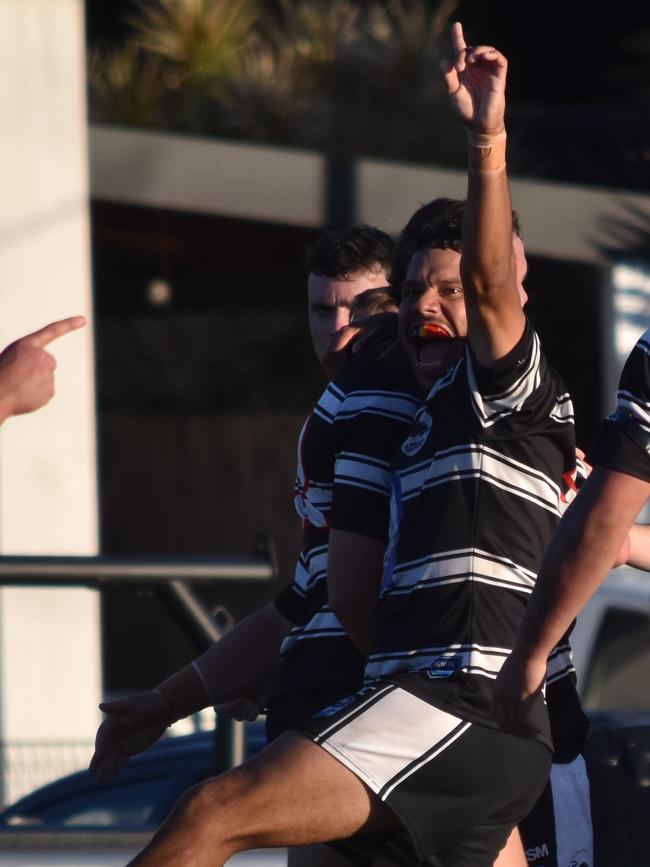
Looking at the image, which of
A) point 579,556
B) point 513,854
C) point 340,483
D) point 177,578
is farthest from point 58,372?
point 579,556

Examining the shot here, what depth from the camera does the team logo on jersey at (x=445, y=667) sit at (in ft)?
8.82

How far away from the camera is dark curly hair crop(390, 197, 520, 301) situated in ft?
9.57

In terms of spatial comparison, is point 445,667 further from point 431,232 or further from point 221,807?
point 431,232

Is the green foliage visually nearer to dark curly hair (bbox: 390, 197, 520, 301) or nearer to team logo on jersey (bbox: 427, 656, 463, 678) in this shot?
dark curly hair (bbox: 390, 197, 520, 301)

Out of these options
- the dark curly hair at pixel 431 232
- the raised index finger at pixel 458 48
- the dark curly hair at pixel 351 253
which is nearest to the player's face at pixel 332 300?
the dark curly hair at pixel 351 253

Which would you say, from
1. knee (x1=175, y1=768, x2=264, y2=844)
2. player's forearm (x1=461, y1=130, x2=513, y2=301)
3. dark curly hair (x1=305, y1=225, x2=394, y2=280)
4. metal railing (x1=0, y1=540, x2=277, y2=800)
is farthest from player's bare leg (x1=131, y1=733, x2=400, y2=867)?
→ dark curly hair (x1=305, y1=225, x2=394, y2=280)

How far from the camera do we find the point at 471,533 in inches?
107

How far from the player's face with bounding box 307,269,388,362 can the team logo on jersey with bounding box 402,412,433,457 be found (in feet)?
2.38

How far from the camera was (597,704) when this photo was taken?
5297mm

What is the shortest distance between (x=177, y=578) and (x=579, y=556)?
4.57 ft

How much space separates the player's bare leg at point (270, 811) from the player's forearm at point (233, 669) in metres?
0.72

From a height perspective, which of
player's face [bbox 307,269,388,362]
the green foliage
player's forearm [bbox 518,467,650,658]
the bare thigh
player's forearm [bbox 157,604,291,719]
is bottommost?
the bare thigh

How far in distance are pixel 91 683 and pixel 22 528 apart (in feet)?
2.68

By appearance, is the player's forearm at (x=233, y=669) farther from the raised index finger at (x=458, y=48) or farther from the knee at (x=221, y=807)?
the raised index finger at (x=458, y=48)
